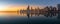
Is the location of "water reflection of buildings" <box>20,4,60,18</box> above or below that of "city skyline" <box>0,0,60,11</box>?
below

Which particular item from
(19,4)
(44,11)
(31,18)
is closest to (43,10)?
(44,11)

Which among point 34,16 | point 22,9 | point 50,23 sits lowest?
point 50,23

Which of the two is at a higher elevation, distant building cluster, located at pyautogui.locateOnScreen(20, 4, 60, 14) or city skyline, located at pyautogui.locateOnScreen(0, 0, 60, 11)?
city skyline, located at pyautogui.locateOnScreen(0, 0, 60, 11)

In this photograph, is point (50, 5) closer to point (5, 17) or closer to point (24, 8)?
point (24, 8)

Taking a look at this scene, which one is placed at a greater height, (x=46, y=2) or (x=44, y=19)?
(x=46, y=2)

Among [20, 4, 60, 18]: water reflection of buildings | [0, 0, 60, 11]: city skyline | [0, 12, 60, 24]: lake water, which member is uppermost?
[0, 0, 60, 11]: city skyline

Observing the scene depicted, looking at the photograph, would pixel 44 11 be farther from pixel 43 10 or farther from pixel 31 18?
pixel 31 18

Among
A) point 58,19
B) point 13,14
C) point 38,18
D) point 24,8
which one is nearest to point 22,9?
point 24,8
